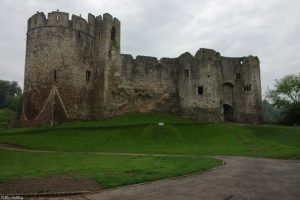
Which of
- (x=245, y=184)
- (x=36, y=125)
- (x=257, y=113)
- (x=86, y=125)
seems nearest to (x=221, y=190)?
(x=245, y=184)

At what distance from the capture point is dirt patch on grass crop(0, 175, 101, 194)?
10.5 meters

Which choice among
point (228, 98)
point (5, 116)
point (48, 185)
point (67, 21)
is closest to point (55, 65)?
point (67, 21)

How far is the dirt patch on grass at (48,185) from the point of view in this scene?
34.3ft

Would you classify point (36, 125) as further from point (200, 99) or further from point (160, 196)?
point (160, 196)

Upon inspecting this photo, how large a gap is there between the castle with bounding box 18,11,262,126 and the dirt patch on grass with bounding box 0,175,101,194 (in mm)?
22435

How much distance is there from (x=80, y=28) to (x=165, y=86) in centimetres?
1252

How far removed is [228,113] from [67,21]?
23.6 metres

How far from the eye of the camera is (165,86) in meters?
42.7

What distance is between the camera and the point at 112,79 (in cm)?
3919

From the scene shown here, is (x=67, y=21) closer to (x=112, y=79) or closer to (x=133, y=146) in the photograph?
(x=112, y=79)

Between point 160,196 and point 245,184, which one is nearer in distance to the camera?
point 160,196

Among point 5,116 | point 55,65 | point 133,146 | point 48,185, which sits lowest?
point 48,185

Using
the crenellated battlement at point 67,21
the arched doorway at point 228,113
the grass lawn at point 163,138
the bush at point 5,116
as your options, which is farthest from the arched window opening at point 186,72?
the bush at point 5,116

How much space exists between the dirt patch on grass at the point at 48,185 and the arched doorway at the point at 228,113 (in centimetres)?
3454
